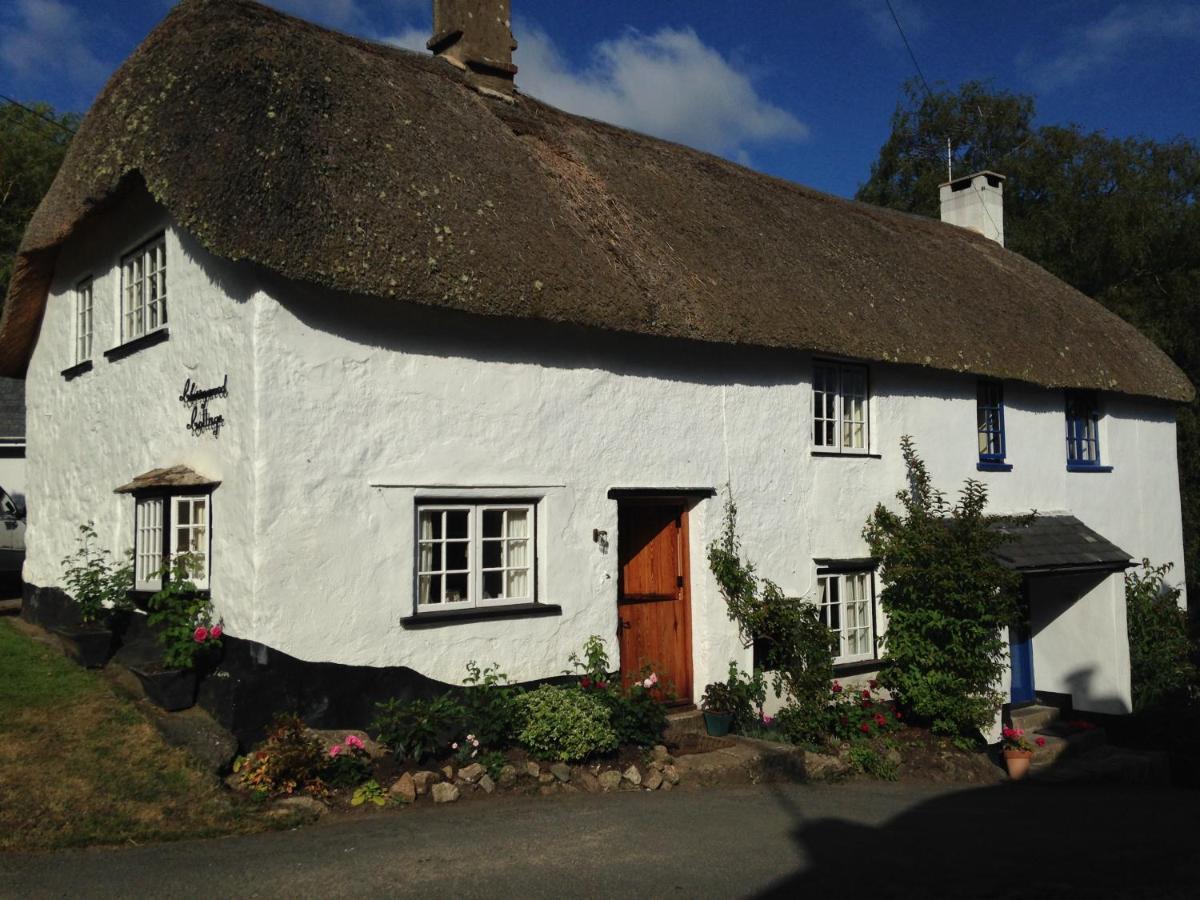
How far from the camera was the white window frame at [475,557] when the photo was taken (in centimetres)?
827

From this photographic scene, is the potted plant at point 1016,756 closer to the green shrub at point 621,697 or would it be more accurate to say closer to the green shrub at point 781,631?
the green shrub at point 781,631

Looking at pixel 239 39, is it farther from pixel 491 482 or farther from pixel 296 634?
pixel 296 634

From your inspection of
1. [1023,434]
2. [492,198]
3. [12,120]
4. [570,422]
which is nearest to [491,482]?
[570,422]

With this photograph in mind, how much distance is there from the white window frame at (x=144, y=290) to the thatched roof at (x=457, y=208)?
615 mm

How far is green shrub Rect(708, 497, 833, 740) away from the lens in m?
10.1

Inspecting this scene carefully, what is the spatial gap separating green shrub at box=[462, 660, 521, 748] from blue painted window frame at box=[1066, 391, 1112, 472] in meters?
10.0

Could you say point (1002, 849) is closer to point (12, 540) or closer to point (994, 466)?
point (994, 466)

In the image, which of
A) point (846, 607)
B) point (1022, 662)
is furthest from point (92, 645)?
point (1022, 662)

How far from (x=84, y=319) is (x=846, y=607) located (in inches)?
350

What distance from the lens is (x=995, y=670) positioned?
36.0ft

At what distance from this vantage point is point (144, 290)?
9.55m

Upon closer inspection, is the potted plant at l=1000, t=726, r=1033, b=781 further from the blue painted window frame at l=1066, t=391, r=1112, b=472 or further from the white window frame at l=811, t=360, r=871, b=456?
the blue painted window frame at l=1066, t=391, r=1112, b=472

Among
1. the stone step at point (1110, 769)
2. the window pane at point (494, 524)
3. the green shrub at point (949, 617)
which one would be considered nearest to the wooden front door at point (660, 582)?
the window pane at point (494, 524)

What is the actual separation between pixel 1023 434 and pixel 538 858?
10.3 metres
